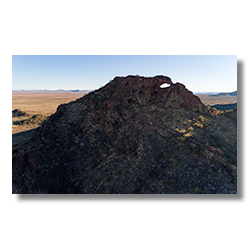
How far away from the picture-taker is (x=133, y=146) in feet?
30.4

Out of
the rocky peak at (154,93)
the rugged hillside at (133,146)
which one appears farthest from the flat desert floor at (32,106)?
the rocky peak at (154,93)

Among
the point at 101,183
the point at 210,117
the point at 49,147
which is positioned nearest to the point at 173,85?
the point at 210,117

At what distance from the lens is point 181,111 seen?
11766 mm

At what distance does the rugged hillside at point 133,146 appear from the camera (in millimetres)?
7086

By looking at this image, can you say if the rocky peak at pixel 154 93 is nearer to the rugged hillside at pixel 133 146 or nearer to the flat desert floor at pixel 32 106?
the rugged hillside at pixel 133 146

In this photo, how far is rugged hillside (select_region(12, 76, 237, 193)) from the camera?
7086 millimetres

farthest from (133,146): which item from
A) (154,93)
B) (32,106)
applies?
(32,106)

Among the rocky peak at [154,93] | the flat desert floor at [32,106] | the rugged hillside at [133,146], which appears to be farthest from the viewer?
the flat desert floor at [32,106]

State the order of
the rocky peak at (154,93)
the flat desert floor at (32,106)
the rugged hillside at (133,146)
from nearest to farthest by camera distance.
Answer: the rugged hillside at (133,146) → the rocky peak at (154,93) → the flat desert floor at (32,106)

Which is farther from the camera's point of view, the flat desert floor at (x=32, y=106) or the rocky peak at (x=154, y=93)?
the flat desert floor at (x=32, y=106)

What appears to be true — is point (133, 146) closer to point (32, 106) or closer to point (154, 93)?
point (154, 93)

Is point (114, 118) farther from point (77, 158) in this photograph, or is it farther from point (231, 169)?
point (231, 169)

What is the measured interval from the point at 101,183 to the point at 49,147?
4957 millimetres

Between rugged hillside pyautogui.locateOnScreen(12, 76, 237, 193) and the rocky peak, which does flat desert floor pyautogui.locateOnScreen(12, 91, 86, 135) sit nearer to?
rugged hillside pyautogui.locateOnScreen(12, 76, 237, 193)
